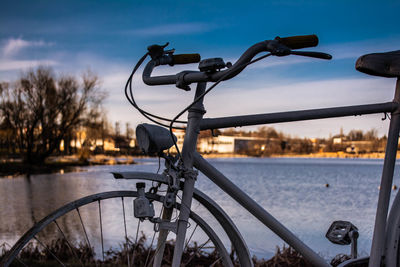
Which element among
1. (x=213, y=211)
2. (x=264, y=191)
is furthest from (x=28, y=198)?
(x=213, y=211)

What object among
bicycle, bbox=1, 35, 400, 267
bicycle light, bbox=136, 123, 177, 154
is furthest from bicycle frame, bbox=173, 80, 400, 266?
bicycle light, bbox=136, 123, 177, 154

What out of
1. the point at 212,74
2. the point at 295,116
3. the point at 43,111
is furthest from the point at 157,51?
the point at 43,111

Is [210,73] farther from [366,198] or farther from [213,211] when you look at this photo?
[366,198]

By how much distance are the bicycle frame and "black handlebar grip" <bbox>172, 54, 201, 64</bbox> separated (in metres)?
0.15

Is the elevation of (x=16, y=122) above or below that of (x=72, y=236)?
above

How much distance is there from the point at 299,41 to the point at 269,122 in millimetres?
454

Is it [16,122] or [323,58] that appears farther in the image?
[16,122]

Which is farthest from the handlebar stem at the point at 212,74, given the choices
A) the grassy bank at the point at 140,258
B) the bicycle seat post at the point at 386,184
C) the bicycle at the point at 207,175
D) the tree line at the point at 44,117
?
the tree line at the point at 44,117

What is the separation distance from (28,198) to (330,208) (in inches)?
252

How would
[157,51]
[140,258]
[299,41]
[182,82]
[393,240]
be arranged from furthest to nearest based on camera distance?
[140,258], [393,240], [157,51], [182,82], [299,41]

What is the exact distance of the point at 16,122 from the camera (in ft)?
64.2

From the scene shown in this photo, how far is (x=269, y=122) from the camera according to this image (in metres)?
1.67

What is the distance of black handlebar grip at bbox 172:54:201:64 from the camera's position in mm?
1564

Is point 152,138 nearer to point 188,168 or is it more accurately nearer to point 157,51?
point 188,168
